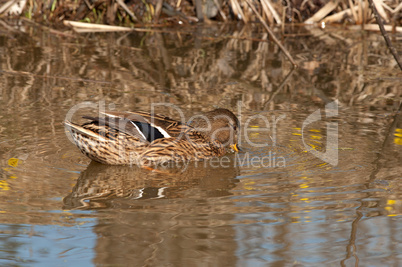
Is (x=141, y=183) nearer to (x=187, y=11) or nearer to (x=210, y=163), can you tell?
(x=210, y=163)

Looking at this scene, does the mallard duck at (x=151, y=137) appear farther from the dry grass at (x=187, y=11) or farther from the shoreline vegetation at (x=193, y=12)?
the dry grass at (x=187, y=11)

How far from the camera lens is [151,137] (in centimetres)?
618

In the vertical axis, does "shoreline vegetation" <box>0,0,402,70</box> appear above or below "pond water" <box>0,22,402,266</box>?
above

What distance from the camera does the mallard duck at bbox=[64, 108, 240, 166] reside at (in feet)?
19.2

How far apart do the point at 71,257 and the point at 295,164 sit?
2611 millimetres

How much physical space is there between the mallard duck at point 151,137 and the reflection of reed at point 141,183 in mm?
152

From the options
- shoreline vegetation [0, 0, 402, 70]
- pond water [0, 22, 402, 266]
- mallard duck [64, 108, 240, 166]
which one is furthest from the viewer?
shoreline vegetation [0, 0, 402, 70]

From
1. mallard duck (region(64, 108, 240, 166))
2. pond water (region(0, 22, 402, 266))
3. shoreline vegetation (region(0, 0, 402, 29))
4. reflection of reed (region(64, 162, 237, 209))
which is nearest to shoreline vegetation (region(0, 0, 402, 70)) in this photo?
shoreline vegetation (region(0, 0, 402, 29))

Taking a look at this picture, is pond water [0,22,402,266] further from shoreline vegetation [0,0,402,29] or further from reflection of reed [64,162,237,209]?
shoreline vegetation [0,0,402,29]

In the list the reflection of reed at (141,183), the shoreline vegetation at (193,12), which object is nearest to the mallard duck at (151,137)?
the reflection of reed at (141,183)

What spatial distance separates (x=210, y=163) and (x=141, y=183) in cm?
110

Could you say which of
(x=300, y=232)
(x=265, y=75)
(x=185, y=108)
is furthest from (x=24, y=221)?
(x=265, y=75)

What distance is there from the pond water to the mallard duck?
0.17 m

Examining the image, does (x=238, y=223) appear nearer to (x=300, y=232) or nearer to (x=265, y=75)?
(x=300, y=232)
